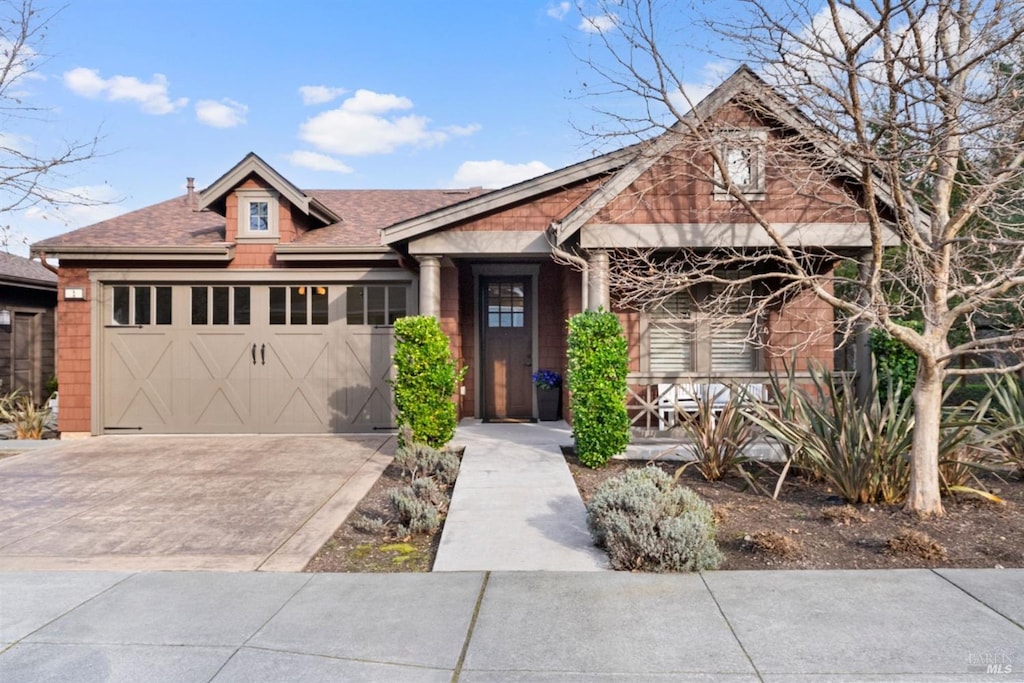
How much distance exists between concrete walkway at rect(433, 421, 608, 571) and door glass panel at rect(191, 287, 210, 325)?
567cm

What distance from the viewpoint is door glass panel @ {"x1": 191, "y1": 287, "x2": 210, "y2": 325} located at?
10820 millimetres

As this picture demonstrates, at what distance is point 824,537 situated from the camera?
→ 4906mm

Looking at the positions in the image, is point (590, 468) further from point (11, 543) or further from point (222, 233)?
point (222, 233)

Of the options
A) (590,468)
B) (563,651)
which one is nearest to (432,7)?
(590,468)

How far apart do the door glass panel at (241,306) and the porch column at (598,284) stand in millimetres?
6234

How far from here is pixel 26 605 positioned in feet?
12.6

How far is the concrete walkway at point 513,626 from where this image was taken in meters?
3.00

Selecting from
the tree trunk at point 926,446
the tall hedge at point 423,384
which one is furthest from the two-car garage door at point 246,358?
the tree trunk at point 926,446

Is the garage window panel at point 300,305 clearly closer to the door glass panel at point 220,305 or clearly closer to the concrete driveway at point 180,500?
the door glass panel at point 220,305

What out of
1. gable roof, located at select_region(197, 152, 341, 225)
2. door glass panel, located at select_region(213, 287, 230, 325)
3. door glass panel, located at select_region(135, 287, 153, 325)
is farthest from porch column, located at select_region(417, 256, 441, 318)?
door glass panel, located at select_region(135, 287, 153, 325)

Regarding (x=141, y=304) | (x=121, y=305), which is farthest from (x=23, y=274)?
(x=141, y=304)

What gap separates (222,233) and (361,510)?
7.70m

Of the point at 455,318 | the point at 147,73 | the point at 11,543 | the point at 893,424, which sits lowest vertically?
the point at 11,543

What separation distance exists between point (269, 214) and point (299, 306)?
1742mm
